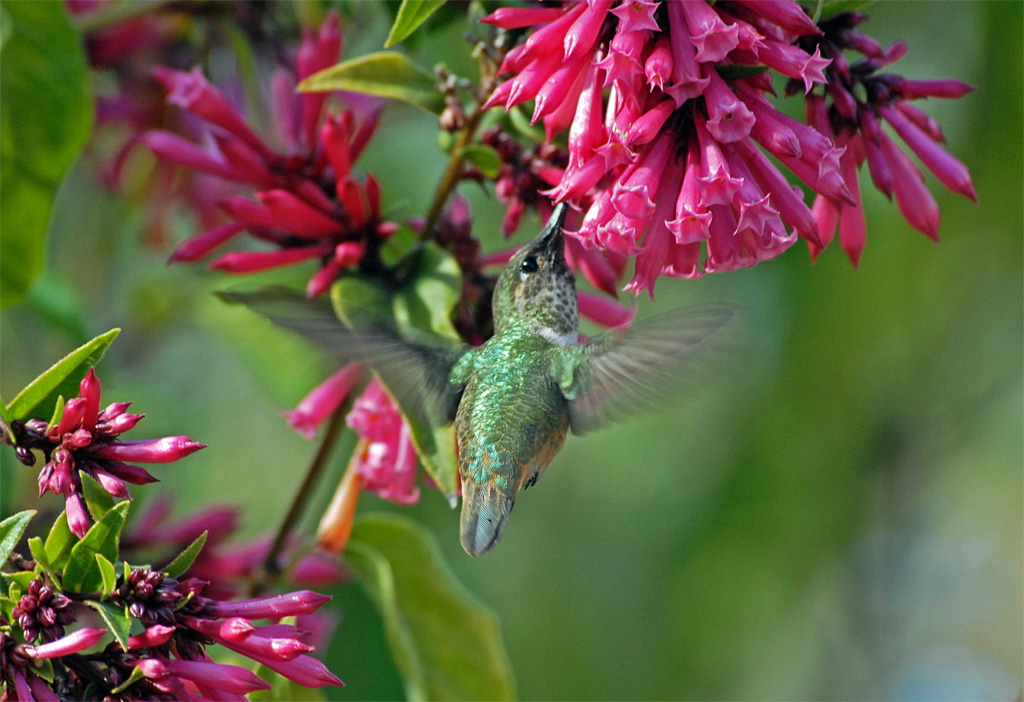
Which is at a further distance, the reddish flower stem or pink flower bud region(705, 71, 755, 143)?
the reddish flower stem

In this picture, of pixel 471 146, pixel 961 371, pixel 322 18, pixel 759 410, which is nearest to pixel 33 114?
pixel 322 18

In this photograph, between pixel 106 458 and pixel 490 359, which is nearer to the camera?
pixel 106 458

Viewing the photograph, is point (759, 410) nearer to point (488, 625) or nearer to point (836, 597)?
point (836, 597)

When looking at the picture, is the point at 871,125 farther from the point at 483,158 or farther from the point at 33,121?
the point at 33,121

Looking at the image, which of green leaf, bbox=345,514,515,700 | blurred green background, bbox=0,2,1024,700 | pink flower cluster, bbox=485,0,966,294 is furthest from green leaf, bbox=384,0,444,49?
blurred green background, bbox=0,2,1024,700

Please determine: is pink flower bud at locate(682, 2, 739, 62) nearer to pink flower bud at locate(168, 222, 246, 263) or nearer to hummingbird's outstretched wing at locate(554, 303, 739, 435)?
hummingbird's outstretched wing at locate(554, 303, 739, 435)
